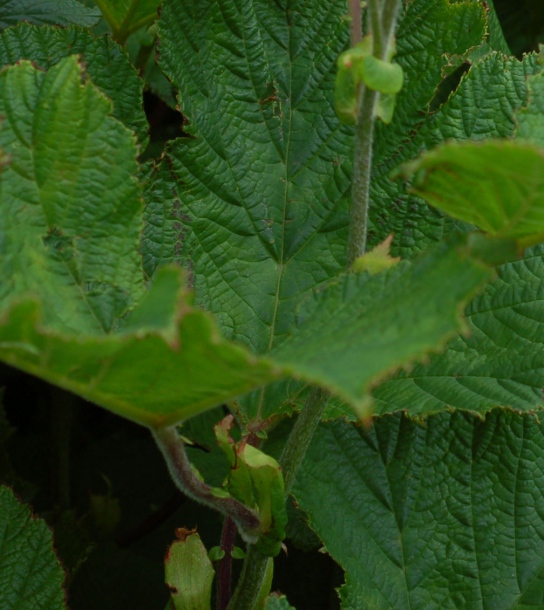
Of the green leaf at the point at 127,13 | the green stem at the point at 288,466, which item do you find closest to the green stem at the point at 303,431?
the green stem at the point at 288,466

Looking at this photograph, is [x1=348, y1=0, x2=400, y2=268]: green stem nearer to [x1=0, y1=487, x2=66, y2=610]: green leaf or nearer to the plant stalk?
the plant stalk

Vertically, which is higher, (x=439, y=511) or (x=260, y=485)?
(x=260, y=485)

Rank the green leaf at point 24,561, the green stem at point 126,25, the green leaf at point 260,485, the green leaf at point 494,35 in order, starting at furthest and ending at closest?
the green leaf at point 494,35 → the green stem at point 126,25 → the green leaf at point 24,561 → the green leaf at point 260,485

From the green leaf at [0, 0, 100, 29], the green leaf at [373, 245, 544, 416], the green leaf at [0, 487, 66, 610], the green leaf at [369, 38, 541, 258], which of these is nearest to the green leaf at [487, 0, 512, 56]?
the green leaf at [369, 38, 541, 258]

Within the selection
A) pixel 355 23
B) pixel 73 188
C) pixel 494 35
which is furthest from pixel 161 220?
pixel 494 35

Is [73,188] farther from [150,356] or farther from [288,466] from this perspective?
[288,466]

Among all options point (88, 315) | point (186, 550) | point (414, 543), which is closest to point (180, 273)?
point (88, 315)

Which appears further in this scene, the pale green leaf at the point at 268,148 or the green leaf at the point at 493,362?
the pale green leaf at the point at 268,148

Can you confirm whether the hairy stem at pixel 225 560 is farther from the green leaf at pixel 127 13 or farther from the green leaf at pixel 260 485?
the green leaf at pixel 127 13
